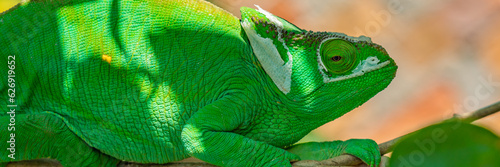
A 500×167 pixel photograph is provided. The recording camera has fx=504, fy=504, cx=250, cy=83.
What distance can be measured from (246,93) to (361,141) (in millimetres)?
623

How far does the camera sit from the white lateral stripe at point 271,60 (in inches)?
97.3

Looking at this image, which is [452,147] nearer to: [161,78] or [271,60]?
[271,60]

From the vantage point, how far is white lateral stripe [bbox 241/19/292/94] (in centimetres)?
247

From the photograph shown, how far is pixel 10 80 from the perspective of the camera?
2.57 metres

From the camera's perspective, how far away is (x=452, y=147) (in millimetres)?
1199

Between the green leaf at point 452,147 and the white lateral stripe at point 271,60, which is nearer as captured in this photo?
the green leaf at point 452,147

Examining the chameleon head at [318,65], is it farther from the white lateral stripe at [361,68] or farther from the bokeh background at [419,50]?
the bokeh background at [419,50]

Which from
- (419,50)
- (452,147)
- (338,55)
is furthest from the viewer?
(419,50)

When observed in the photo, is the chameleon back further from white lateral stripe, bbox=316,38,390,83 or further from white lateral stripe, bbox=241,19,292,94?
white lateral stripe, bbox=316,38,390,83

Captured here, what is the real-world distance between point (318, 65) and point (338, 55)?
11cm

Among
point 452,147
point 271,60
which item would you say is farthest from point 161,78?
point 452,147

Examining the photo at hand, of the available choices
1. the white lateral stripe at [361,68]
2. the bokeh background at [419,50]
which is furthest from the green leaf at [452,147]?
the bokeh background at [419,50]

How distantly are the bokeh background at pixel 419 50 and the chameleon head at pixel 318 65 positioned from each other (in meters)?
3.39

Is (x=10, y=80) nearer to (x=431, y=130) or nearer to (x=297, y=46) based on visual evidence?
(x=297, y=46)
